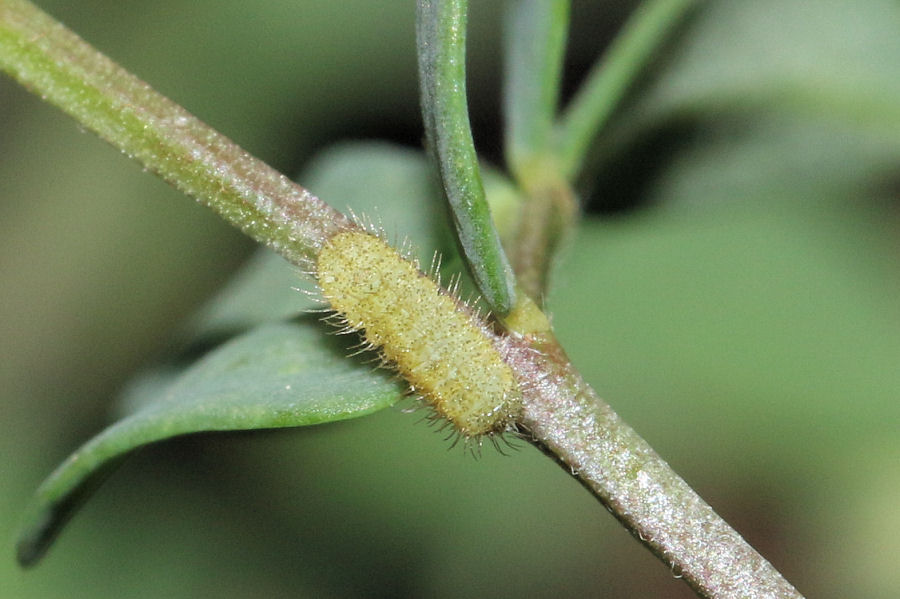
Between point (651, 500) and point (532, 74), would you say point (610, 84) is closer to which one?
point (532, 74)

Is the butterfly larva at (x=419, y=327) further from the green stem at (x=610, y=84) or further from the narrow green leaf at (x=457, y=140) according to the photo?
the green stem at (x=610, y=84)

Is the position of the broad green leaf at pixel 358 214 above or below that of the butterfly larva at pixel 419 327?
above

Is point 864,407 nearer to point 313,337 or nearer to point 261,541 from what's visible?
point 261,541

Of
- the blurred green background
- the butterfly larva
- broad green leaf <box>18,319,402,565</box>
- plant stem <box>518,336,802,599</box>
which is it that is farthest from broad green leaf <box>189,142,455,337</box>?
the blurred green background

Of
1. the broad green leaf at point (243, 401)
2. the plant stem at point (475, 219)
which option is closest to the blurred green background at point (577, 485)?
the broad green leaf at point (243, 401)

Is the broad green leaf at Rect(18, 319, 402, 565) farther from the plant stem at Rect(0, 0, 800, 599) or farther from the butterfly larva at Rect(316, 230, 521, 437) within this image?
the plant stem at Rect(0, 0, 800, 599)
